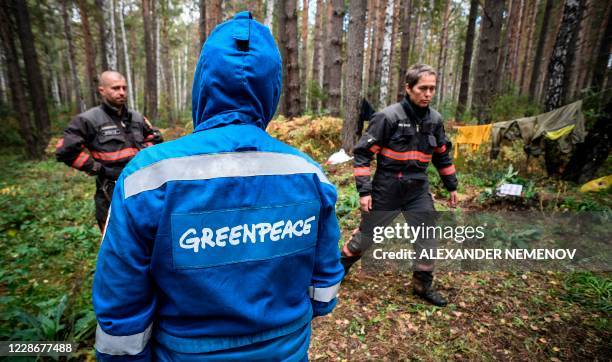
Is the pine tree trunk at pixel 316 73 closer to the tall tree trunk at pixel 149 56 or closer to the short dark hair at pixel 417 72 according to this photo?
the tall tree trunk at pixel 149 56

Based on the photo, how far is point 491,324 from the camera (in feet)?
11.1

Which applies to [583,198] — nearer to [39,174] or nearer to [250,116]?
[250,116]

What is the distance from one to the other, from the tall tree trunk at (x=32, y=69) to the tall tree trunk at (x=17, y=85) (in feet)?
0.87

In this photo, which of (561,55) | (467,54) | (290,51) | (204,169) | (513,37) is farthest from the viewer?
(513,37)

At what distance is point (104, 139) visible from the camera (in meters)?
3.82

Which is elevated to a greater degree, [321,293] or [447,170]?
[447,170]

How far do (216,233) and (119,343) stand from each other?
1.78 feet

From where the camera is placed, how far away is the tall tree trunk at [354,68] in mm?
7531

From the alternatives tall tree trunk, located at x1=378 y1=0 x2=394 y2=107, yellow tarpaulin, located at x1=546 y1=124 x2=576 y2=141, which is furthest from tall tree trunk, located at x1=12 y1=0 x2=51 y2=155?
yellow tarpaulin, located at x1=546 y1=124 x2=576 y2=141

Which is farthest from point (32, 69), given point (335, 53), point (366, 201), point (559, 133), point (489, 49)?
point (559, 133)

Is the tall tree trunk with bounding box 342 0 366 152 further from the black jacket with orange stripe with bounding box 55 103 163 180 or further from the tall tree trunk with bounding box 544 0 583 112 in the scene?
the tall tree trunk with bounding box 544 0 583 112

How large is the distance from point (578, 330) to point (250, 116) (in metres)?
A: 4.02

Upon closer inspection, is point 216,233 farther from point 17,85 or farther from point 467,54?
point 467,54

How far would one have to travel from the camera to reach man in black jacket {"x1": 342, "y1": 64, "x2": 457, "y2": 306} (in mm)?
3371
